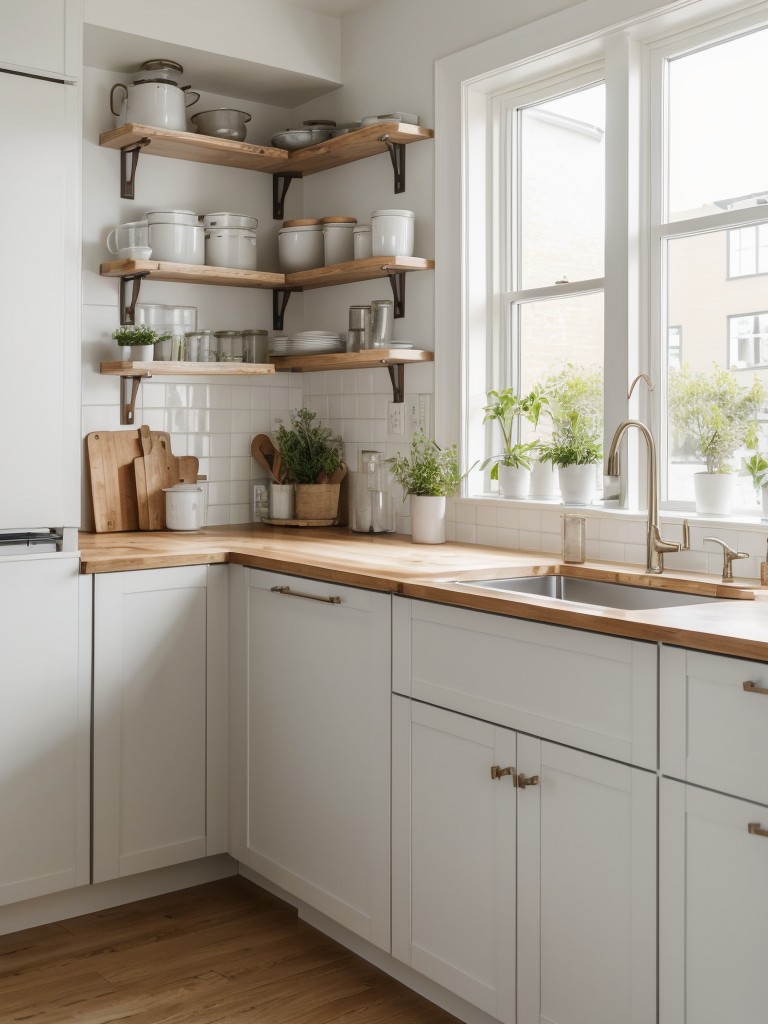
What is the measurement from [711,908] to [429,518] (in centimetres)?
168

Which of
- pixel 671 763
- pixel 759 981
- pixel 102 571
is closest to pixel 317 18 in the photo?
pixel 102 571

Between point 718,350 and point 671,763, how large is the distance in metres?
1.30

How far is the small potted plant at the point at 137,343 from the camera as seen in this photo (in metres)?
3.37

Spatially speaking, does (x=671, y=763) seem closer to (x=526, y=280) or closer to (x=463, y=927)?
(x=463, y=927)

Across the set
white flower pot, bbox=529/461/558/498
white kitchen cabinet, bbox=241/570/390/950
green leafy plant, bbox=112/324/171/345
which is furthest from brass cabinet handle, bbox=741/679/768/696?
green leafy plant, bbox=112/324/171/345

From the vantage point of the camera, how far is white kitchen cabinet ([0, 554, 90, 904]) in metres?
2.66

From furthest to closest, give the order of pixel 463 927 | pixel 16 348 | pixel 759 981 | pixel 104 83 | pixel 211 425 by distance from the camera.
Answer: pixel 211 425 < pixel 104 83 < pixel 16 348 < pixel 463 927 < pixel 759 981

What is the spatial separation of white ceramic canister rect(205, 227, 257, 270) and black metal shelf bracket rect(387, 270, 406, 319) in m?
0.51

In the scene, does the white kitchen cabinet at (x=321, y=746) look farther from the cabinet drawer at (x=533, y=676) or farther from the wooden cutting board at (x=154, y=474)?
the wooden cutting board at (x=154, y=474)

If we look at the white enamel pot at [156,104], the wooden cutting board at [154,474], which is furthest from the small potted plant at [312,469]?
the white enamel pot at [156,104]

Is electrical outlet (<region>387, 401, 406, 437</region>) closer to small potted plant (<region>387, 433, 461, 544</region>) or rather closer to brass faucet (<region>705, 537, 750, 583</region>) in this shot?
small potted plant (<region>387, 433, 461, 544</region>)

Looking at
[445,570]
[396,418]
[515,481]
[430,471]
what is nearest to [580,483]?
[515,481]

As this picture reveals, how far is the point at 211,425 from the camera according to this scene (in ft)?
12.4

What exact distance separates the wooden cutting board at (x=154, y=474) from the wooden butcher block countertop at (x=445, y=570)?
8cm
